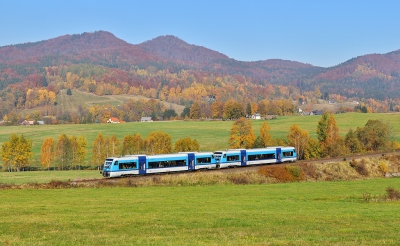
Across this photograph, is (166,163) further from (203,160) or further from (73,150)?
(73,150)

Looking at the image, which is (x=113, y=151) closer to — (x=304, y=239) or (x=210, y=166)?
(x=210, y=166)

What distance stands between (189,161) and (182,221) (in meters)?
37.3

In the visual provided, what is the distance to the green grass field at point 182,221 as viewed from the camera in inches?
702

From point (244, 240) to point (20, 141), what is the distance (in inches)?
3337

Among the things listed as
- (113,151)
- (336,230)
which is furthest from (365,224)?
(113,151)

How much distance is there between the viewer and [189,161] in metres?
60.0

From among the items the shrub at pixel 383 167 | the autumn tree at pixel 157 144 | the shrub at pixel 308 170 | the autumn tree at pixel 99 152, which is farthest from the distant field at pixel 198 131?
the shrub at pixel 308 170

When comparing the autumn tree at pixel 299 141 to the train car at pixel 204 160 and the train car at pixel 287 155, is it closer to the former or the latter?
the train car at pixel 287 155

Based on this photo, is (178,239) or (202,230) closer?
(178,239)

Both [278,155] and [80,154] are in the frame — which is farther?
[80,154]

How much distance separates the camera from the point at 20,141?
308 feet

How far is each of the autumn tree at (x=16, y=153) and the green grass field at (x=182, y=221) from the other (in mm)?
56989

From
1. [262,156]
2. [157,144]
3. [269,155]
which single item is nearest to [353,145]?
[269,155]

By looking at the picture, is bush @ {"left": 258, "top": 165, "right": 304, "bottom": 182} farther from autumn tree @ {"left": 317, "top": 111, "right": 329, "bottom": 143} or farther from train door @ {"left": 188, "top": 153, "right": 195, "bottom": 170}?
autumn tree @ {"left": 317, "top": 111, "right": 329, "bottom": 143}
